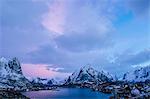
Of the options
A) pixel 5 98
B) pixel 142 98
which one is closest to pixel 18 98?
pixel 5 98

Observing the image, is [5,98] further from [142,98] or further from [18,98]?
[142,98]

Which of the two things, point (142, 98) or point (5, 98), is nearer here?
point (142, 98)

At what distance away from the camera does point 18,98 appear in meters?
145

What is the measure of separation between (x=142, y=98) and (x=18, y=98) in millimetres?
63567

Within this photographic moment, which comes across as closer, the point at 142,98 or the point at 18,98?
the point at 142,98

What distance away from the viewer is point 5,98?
14212cm

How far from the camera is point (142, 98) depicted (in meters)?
106

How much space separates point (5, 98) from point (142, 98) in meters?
65.9
